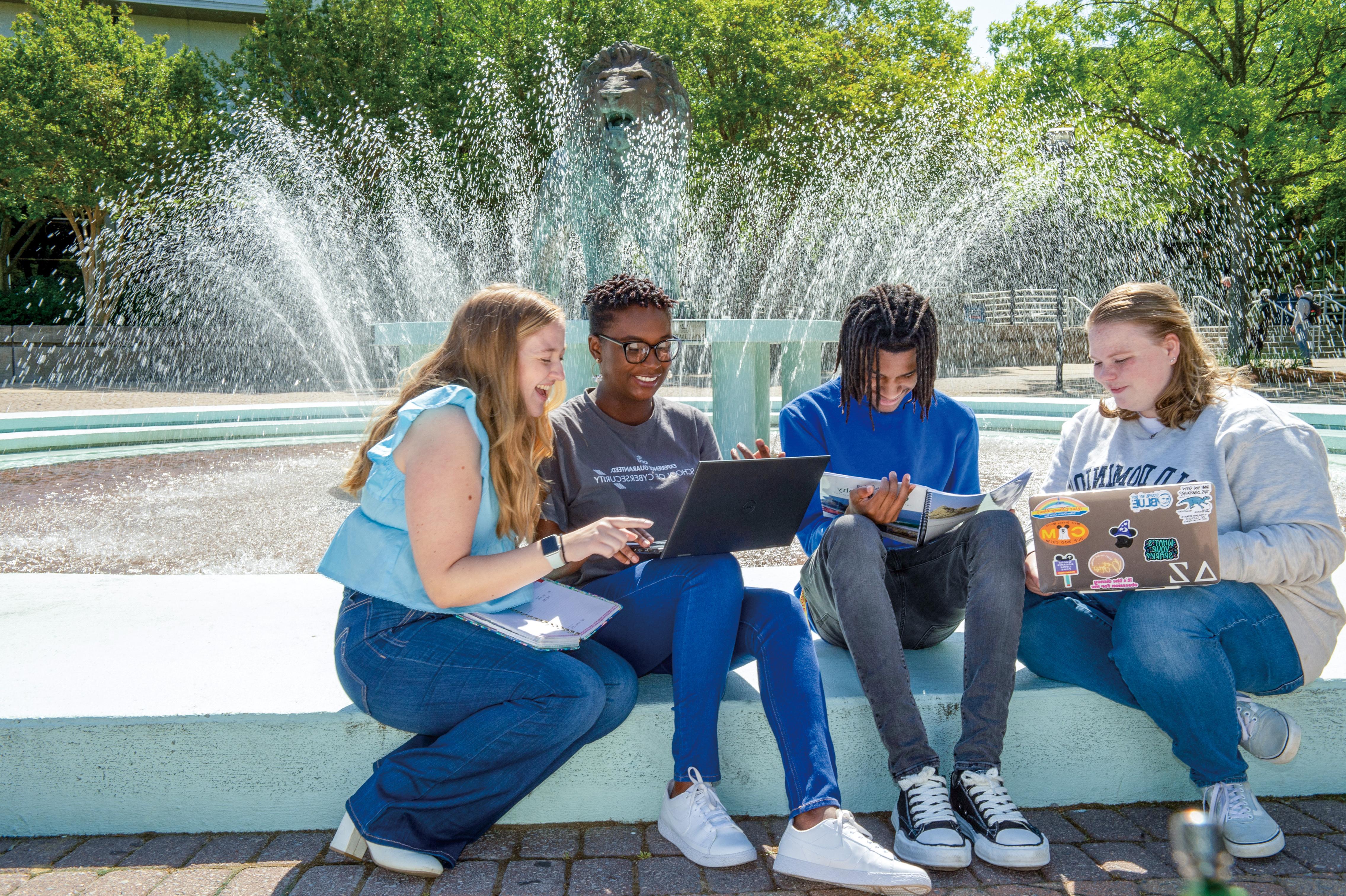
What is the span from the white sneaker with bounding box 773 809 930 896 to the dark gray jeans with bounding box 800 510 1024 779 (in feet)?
0.80

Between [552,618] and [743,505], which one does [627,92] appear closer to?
[743,505]

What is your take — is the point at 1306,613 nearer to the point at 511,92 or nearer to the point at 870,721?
the point at 870,721

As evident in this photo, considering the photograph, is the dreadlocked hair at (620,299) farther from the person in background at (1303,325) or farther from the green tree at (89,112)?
the green tree at (89,112)

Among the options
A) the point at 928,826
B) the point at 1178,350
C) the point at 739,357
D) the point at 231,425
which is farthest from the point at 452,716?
the point at 231,425

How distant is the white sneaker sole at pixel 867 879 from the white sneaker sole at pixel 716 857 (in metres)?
0.12

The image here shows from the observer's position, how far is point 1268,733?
2.41m

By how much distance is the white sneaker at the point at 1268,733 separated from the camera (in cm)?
240

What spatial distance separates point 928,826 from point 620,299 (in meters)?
1.61

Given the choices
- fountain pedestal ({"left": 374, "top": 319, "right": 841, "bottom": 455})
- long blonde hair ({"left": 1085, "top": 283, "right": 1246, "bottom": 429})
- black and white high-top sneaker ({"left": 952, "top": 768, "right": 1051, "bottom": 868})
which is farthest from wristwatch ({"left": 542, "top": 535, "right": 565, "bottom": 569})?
fountain pedestal ({"left": 374, "top": 319, "right": 841, "bottom": 455})

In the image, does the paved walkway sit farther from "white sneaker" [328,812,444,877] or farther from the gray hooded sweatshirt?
the gray hooded sweatshirt

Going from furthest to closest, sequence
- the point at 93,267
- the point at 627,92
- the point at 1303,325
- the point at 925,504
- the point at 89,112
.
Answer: the point at 93,267, the point at 89,112, the point at 1303,325, the point at 627,92, the point at 925,504

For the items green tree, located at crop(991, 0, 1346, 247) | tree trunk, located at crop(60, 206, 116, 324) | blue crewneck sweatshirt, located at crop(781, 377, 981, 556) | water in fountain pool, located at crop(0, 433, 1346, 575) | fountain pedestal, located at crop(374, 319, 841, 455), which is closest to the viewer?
blue crewneck sweatshirt, located at crop(781, 377, 981, 556)

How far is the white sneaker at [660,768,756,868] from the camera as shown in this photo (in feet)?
7.23

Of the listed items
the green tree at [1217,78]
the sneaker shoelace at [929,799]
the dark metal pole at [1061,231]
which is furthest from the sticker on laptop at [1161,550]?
the green tree at [1217,78]
